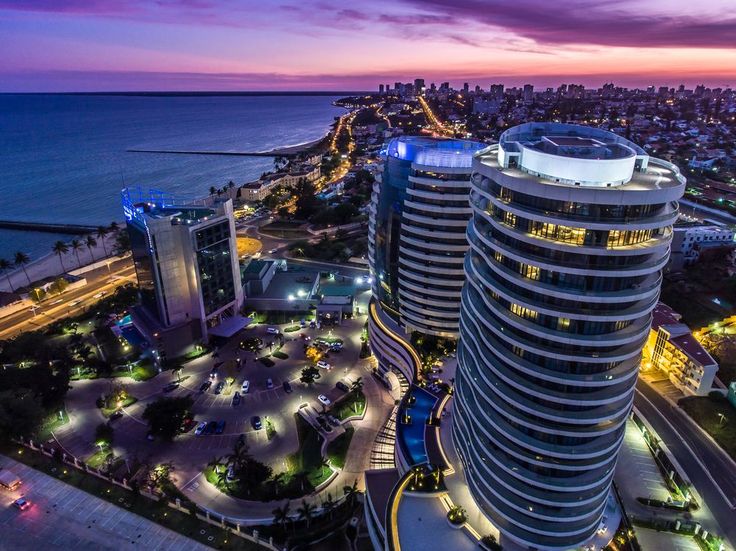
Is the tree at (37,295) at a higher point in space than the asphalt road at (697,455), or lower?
higher

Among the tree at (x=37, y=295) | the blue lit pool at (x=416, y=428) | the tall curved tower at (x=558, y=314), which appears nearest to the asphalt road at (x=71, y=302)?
the tree at (x=37, y=295)

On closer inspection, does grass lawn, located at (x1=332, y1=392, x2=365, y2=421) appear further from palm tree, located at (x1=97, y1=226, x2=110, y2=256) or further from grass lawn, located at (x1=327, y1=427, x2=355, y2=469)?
palm tree, located at (x1=97, y1=226, x2=110, y2=256)

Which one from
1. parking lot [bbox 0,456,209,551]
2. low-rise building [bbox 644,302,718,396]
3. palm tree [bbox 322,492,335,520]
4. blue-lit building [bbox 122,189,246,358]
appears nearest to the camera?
parking lot [bbox 0,456,209,551]

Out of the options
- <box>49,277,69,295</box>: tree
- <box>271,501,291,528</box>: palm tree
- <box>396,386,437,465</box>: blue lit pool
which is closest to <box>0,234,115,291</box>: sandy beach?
<box>49,277,69,295</box>: tree

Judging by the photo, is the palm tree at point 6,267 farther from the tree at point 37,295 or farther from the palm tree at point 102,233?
the palm tree at point 102,233

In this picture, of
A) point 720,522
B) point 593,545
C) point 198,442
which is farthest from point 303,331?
point 720,522

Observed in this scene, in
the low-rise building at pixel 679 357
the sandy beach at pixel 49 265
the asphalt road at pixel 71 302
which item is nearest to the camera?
the low-rise building at pixel 679 357

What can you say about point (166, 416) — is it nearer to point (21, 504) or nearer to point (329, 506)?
point (21, 504)
